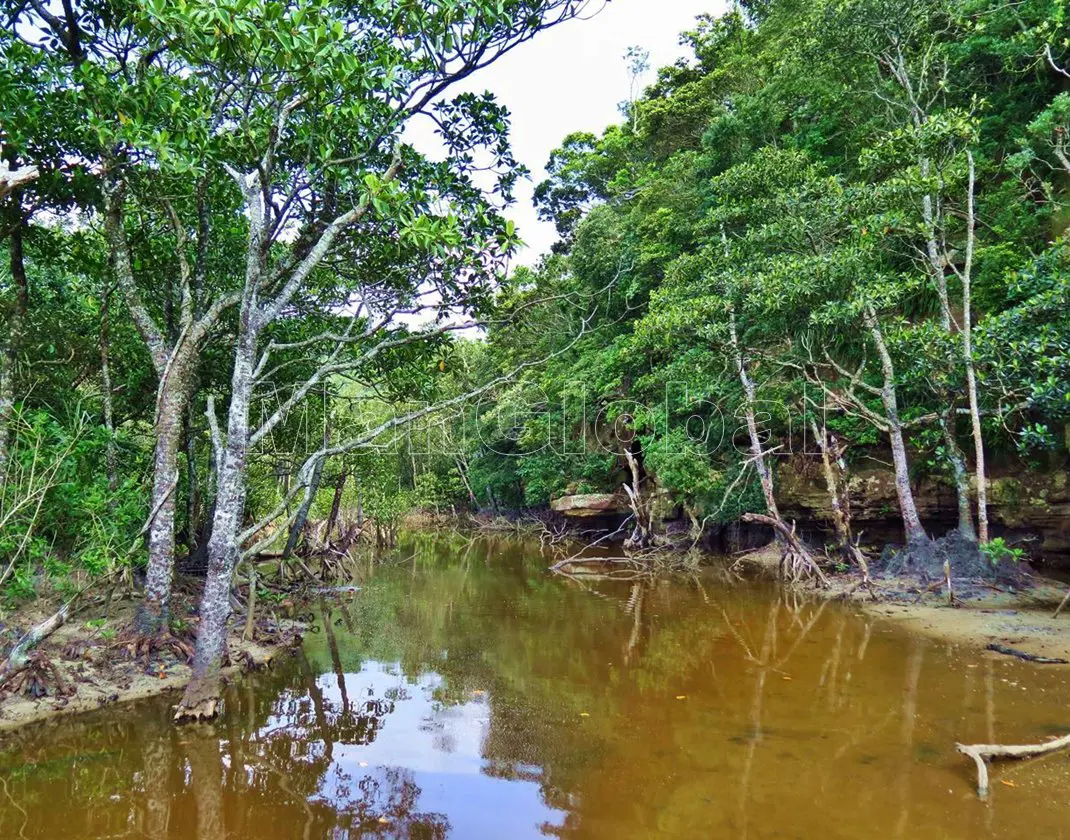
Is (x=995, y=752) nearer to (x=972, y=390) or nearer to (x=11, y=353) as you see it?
(x=972, y=390)

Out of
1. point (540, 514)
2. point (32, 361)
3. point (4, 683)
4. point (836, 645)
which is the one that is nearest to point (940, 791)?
point (836, 645)

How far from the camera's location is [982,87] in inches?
465

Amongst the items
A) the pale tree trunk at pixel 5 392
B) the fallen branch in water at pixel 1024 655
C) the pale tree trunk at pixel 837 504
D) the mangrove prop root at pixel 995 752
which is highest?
the pale tree trunk at pixel 5 392

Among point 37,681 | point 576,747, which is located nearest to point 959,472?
point 576,747

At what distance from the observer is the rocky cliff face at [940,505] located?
9.76 meters

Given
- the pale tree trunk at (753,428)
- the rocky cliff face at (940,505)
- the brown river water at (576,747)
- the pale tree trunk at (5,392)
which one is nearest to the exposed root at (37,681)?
the brown river water at (576,747)

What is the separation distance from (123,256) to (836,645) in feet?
32.0

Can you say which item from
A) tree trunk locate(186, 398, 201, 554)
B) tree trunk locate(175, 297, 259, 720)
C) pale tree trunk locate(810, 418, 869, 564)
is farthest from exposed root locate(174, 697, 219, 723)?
pale tree trunk locate(810, 418, 869, 564)

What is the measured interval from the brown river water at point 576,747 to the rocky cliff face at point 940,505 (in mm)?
4186

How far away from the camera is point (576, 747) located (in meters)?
4.79

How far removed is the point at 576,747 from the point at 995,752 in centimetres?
295

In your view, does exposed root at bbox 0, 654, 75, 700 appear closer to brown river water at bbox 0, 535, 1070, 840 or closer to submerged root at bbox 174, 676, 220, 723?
brown river water at bbox 0, 535, 1070, 840

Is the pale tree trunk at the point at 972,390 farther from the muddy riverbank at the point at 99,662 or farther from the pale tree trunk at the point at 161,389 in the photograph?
the muddy riverbank at the point at 99,662

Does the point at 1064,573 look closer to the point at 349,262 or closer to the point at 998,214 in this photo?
the point at 998,214
